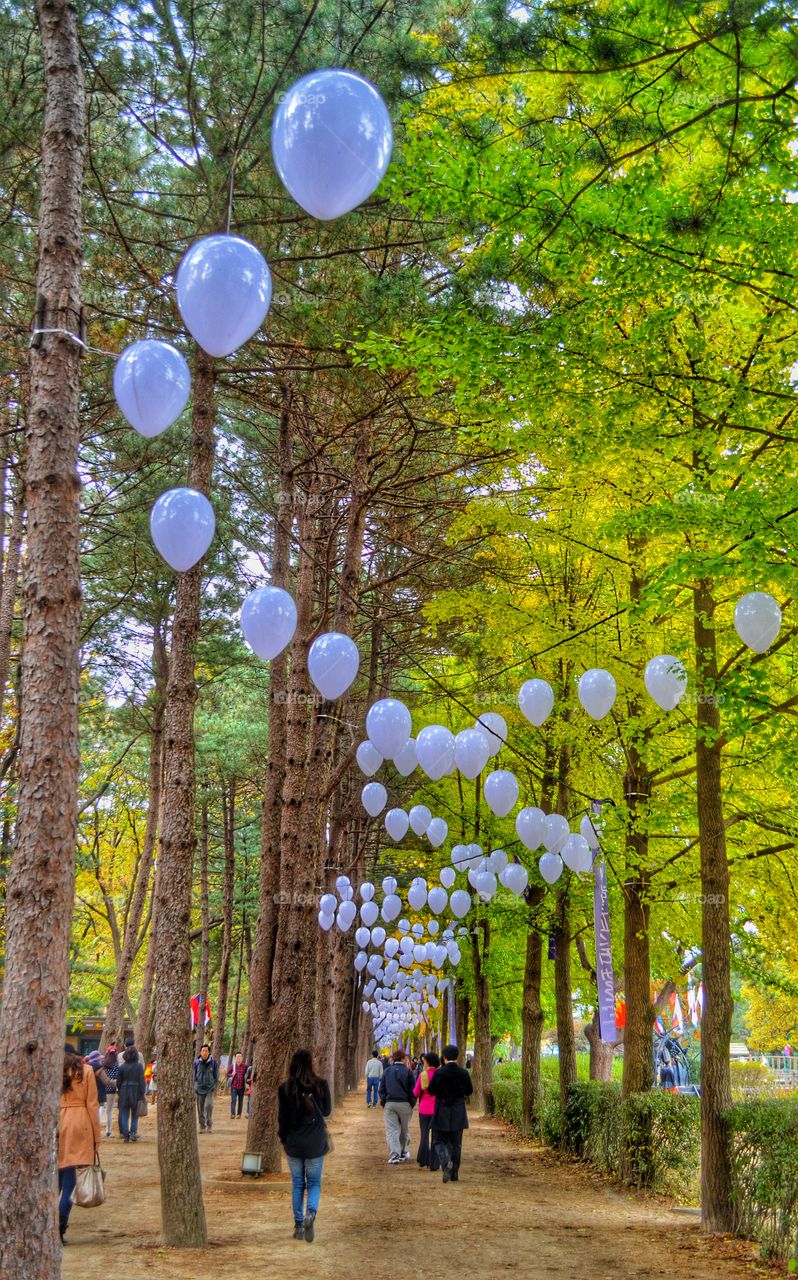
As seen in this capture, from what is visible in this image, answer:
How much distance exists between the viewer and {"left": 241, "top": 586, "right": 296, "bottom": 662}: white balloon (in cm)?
898

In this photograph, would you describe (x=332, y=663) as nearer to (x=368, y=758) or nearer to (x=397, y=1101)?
(x=368, y=758)

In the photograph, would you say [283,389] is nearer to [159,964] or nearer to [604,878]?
[159,964]

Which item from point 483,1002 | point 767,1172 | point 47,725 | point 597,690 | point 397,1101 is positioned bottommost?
point 397,1101

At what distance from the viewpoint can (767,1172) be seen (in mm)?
8789

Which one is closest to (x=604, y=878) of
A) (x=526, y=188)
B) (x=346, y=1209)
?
(x=346, y=1209)

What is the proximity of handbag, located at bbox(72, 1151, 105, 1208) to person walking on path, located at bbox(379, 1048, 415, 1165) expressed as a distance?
6.71 metres

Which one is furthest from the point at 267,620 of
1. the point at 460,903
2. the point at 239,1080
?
the point at 239,1080

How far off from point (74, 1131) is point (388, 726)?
4846mm

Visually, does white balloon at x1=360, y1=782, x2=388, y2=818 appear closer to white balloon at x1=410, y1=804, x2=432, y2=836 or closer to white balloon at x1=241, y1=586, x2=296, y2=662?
white balloon at x1=410, y1=804, x2=432, y2=836

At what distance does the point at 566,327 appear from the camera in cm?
780

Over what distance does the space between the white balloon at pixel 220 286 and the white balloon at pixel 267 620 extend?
3.67 m

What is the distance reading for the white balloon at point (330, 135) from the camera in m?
4.51

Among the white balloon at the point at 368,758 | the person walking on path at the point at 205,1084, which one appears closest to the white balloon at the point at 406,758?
the white balloon at the point at 368,758

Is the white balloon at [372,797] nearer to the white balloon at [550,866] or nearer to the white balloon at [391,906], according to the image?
the white balloon at [550,866]
